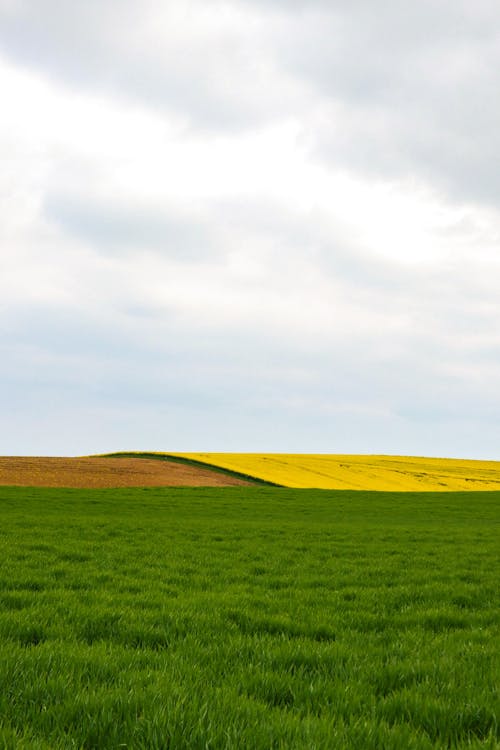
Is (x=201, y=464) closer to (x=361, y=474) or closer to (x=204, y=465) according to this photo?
(x=204, y=465)

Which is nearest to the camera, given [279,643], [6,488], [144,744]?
[144,744]

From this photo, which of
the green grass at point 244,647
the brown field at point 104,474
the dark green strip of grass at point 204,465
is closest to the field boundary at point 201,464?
the dark green strip of grass at point 204,465

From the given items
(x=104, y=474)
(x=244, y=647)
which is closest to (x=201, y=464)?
(x=104, y=474)

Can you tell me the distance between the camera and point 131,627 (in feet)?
24.7

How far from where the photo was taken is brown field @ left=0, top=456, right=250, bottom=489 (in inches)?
2057

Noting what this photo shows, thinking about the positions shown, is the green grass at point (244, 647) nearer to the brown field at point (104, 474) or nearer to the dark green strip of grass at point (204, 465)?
the brown field at point (104, 474)

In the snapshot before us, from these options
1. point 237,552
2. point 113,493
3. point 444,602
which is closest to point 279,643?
point 444,602

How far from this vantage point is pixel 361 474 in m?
73.0

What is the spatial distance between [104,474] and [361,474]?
3233 cm

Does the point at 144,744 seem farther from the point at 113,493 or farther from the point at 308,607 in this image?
the point at 113,493

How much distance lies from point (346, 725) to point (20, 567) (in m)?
9.42

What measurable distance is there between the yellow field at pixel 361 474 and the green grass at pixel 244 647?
46243 millimetres

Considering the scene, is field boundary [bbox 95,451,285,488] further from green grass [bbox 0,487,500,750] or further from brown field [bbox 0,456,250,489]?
green grass [bbox 0,487,500,750]

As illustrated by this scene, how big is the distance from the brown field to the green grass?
36.1 meters
